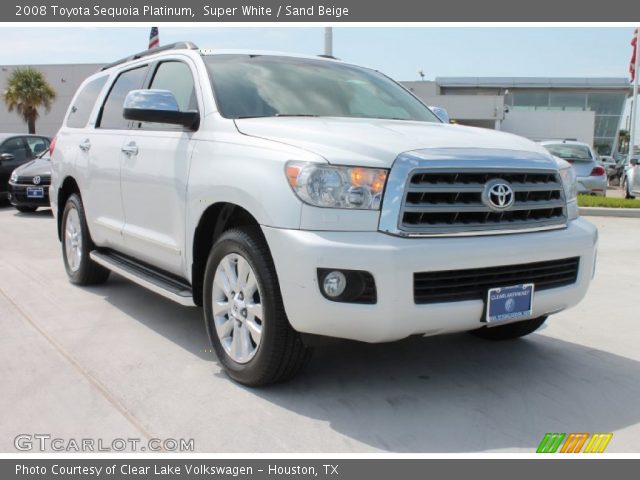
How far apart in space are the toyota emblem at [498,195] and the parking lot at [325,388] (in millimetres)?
Result: 1003

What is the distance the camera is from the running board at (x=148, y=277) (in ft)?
13.4

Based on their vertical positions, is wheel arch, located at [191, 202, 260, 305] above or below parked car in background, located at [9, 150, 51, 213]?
above

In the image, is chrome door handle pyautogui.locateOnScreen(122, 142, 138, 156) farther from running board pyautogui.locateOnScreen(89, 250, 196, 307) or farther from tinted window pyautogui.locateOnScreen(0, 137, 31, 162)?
tinted window pyautogui.locateOnScreen(0, 137, 31, 162)

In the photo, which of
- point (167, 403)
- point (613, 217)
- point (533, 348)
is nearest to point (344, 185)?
point (167, 403)

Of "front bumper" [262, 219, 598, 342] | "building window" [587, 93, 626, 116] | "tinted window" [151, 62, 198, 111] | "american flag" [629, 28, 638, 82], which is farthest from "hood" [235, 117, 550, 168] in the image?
"building window" [587, 93, 626, 116]

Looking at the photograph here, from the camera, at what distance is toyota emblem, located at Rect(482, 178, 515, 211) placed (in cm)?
333

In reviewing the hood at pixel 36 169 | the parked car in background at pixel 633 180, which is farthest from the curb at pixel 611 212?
the hood at pixel 36 169

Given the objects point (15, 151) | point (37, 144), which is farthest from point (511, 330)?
point (37, 144)

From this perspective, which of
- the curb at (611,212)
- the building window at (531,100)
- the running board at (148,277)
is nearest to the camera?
the running board at (148,277)

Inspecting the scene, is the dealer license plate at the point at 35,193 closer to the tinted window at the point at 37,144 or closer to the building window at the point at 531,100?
the tinted window at the point at 37,144

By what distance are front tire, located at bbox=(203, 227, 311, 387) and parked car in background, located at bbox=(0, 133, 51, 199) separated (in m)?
11.7

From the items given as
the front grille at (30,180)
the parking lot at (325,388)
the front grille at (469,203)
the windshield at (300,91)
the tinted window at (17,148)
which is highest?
the windshield at (300,91)

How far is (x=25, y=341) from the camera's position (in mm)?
4395

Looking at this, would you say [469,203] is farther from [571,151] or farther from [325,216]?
[571,151]
